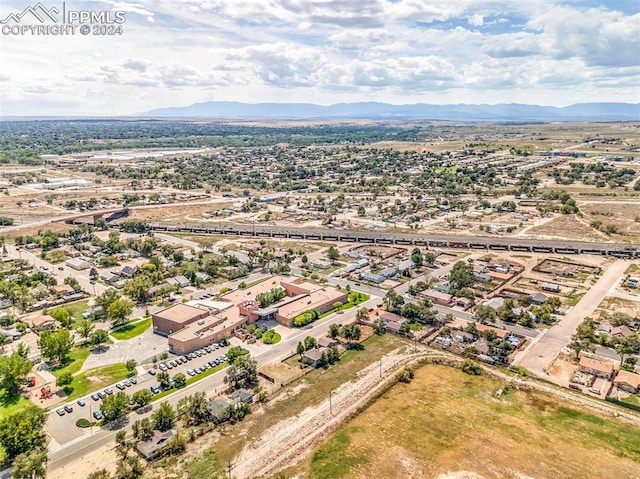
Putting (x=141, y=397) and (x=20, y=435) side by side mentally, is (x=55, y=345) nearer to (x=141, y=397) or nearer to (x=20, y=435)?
(x=141, y=397)

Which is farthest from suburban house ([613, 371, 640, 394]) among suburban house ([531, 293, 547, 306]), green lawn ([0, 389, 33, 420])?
green lawn ([0, 389, 33, 420])

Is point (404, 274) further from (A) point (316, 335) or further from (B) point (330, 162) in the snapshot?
(B) point (330, 162)

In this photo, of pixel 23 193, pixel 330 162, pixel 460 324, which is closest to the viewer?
pixel 460 324

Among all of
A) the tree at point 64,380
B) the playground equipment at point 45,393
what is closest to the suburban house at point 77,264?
the tree at point 64,380

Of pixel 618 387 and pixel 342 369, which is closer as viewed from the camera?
pixel 618 387

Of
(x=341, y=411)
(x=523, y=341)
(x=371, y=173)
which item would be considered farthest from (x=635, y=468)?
(x=371, y=173)
